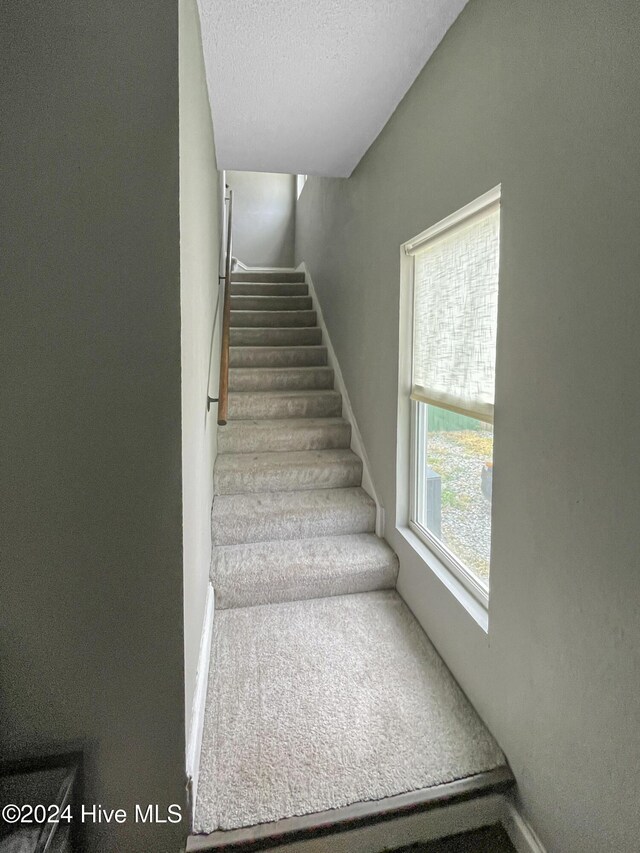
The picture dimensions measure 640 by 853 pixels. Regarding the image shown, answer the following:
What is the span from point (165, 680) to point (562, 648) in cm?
105

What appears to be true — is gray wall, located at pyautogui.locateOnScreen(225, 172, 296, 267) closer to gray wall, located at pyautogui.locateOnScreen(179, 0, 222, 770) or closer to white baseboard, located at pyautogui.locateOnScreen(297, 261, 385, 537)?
white baseboard, located at pyautogui.locateOnScreen(297, 261, 385, 537)

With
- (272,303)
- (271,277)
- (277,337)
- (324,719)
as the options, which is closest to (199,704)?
(324,719)

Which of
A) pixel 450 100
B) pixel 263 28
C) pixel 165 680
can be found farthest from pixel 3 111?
pixel 165 680

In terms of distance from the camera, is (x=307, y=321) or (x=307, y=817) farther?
(x=307, y=321)

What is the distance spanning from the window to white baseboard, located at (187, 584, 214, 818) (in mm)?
1038

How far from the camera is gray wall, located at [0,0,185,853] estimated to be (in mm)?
1096

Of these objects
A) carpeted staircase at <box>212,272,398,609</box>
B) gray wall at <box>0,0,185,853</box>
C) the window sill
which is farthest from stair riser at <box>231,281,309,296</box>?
gray wall at <box>0,0,185,853</box>

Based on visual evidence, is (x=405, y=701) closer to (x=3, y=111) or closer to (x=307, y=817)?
(x=307, y=817)

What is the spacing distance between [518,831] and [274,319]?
374 centimetres

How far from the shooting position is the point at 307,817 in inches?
48.4

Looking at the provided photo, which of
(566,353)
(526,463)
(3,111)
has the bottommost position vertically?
(526,463)

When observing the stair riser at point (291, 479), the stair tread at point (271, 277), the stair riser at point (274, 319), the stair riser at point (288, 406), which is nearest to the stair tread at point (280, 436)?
the stair riser at point (288, 406)

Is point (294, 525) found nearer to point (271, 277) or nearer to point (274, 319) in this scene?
point (274, 319)

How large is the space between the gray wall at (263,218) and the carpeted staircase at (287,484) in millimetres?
1883
